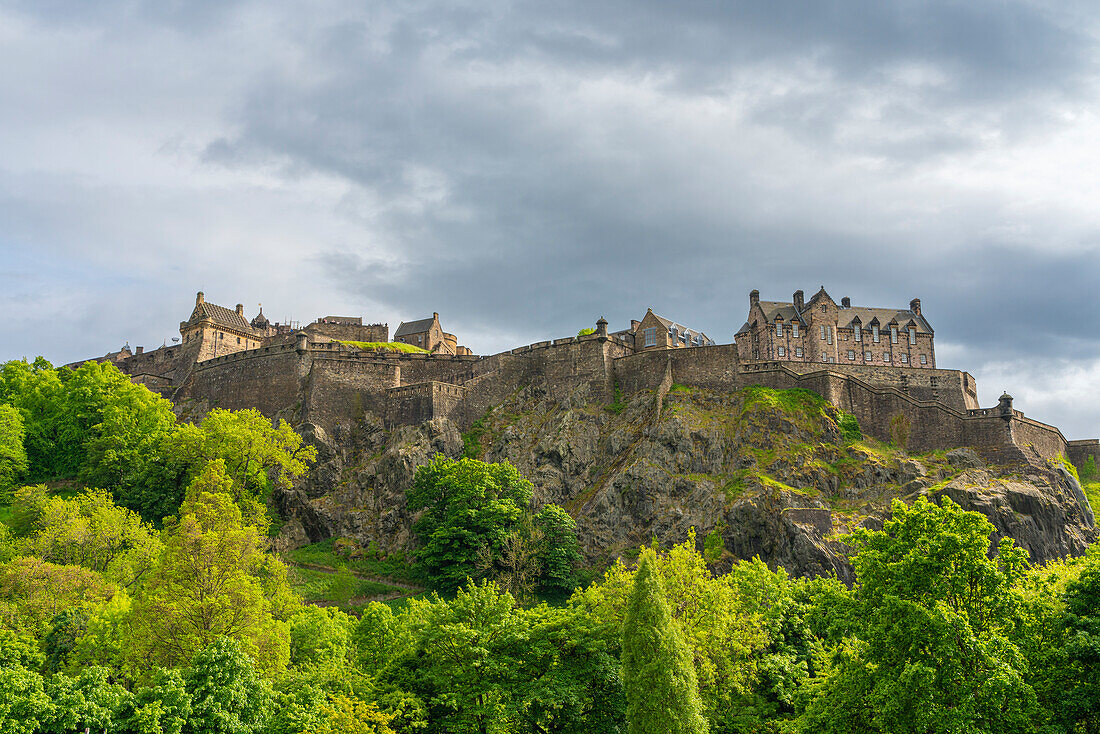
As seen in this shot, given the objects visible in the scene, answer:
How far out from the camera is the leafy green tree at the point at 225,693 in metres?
32.9

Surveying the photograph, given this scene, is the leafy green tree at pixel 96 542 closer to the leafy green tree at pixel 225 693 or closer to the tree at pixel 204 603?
the tree at pixel 204 603

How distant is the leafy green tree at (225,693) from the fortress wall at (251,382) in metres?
43.1

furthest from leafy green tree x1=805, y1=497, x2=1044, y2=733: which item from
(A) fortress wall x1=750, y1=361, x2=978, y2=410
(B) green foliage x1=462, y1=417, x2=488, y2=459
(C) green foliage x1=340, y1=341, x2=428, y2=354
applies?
(C) green foliage x1=340, y1=341, x2=428, y2=354

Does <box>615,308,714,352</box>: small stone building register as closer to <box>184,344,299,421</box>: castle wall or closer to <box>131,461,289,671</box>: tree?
<box>184,344,299,421</box>: castle wall

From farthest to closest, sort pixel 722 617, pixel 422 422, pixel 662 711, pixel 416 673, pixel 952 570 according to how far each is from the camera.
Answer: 1. pixel 422 422
2. pixel 722 617
3. pixel 416 673
4. pixel 662 711
5. pixel 952 570

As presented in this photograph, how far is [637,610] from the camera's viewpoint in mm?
34438

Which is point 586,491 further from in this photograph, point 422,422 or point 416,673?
→ point 416,673

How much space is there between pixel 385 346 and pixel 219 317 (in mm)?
18076

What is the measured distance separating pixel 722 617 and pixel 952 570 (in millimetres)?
12143

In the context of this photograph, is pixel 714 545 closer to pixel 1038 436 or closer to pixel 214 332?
pixel 1038 436

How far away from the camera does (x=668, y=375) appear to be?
71812 mm

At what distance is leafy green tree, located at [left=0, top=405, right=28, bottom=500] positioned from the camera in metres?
66.2

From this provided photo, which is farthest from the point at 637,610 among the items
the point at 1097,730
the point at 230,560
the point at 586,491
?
the point at 586,491

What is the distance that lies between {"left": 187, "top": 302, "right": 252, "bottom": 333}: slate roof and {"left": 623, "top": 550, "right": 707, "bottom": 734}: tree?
69.3 metres
